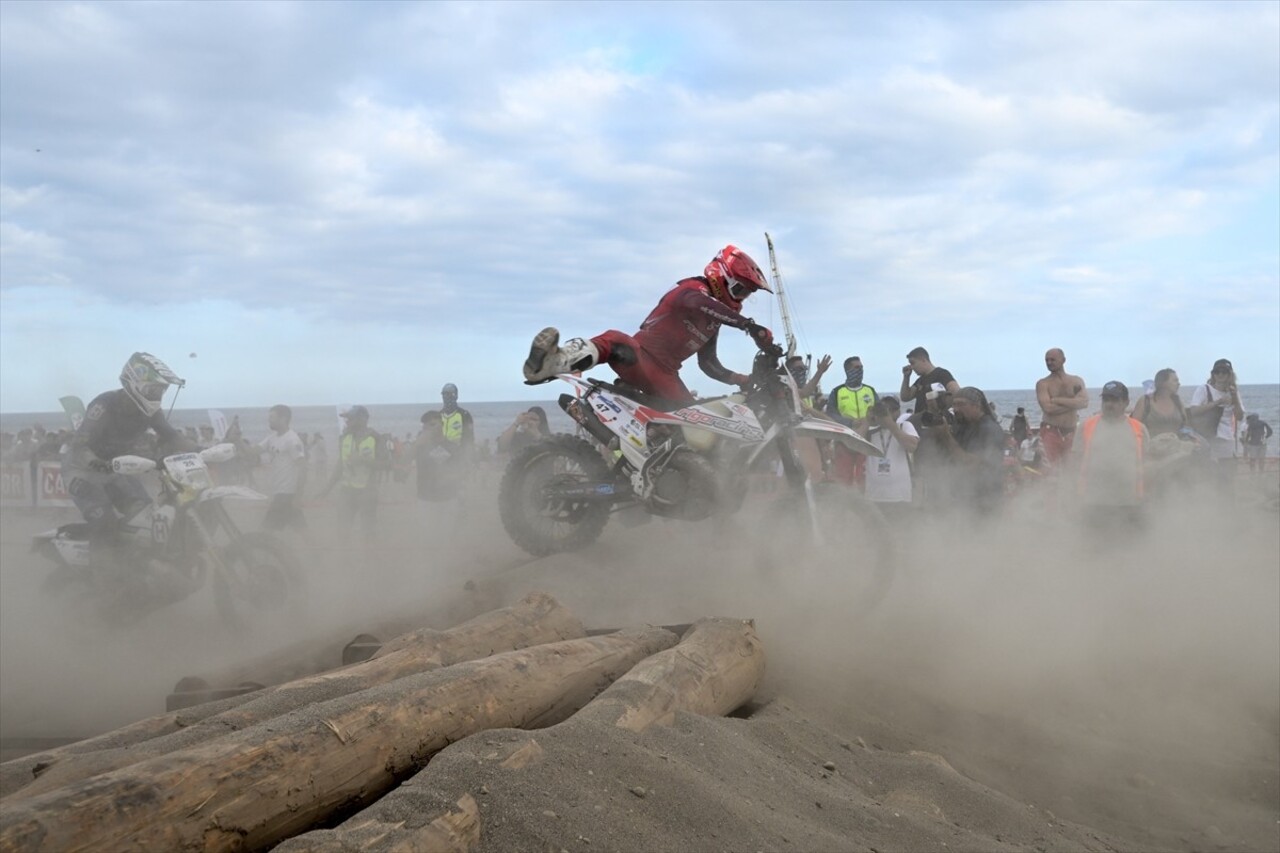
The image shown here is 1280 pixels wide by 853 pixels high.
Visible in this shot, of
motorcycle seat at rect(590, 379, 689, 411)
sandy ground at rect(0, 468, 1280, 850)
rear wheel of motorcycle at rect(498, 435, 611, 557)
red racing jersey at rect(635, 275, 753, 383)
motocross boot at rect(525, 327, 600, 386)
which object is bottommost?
sandy ground at rect(0, 468, 1280, 850)

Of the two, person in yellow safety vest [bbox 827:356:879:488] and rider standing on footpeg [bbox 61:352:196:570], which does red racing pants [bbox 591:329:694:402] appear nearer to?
rider standing on footpeg [bbox 61:352:196:570]

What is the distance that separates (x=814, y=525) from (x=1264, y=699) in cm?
309

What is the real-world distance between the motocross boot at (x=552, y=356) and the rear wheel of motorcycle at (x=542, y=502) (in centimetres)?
76

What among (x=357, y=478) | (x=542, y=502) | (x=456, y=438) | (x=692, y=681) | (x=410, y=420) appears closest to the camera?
(x=692, y=681)

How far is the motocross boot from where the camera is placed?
7.41 meters

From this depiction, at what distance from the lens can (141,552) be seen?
8750 mm

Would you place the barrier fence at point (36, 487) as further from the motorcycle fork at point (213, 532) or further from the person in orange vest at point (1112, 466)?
the person in orange vest at point (1112, 466)

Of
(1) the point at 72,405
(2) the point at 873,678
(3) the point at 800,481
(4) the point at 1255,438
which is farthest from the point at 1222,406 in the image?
(1) the point at 72,405

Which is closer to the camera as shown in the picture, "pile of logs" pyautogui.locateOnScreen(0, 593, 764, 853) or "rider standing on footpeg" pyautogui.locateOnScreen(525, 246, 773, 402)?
"pile of logs" pyautogui.locateOnScreen(0, 593, 764, 853)

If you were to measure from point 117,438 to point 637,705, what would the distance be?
6499 millimetres

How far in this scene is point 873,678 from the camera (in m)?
6.77

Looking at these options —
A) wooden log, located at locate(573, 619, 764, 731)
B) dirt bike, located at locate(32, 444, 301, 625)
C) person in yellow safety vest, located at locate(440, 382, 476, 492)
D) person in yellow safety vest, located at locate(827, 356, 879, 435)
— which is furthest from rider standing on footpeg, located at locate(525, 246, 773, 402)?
person in yellow safety vest, located at locate(440, 382, 476, 492)

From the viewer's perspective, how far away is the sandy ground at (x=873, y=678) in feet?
12.1

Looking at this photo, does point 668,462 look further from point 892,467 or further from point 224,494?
point 892,467
